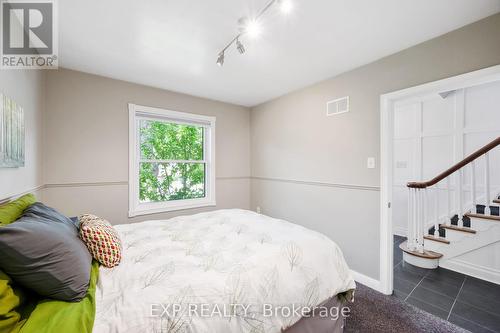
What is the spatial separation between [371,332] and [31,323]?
209 centimetres

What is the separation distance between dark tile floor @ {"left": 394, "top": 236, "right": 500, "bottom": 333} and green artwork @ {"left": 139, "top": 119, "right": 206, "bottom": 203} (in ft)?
9.91

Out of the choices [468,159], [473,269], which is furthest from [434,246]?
[468,159]

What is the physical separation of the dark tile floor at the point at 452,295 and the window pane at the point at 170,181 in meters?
3.01

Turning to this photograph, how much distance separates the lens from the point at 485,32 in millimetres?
1638

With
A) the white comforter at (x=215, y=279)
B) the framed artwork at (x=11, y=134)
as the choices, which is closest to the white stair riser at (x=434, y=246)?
the white comforter at (x=215, y=279)

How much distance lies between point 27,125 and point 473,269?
16.3ft

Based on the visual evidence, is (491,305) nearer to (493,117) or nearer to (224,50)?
(493,117)

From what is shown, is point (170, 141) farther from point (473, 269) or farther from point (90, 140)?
point (473, 269)

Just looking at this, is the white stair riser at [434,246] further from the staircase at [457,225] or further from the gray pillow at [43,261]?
the gray pillow at [43,261]

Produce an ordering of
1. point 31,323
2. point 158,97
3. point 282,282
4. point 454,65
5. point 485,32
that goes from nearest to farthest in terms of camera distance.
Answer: point 31,323 < point 282,282 < point 485,32 < point 454,65 < point 158,97

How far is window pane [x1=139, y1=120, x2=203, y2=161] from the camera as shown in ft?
10.2

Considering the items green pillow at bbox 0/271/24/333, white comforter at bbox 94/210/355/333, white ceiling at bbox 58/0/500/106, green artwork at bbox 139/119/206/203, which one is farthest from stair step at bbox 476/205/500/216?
green pillow at bbox 0/271/24/333

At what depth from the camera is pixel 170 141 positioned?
131 inches

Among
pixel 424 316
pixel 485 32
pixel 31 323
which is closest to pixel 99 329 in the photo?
pixel 31 323
